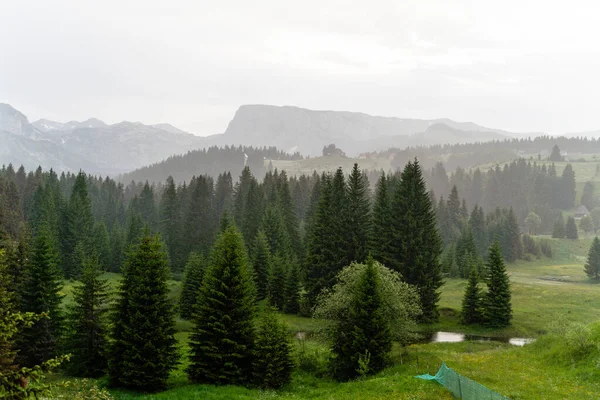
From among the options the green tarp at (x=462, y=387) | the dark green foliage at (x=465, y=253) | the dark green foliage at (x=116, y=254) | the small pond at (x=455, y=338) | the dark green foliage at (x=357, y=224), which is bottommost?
the dark green foliage at (x=116, y=254)

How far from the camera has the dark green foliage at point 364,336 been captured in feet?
122

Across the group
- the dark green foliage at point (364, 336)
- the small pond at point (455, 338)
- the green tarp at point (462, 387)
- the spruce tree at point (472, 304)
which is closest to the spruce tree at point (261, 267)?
the small pond at point (455, 338)

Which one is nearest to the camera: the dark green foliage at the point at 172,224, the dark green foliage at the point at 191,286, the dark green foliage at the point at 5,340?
the dark green foliage at the point at 5,340

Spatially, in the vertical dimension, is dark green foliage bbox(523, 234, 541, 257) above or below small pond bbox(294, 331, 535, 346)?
below

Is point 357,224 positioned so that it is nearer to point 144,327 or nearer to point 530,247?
point 144,327

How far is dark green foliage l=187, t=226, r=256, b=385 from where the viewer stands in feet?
115

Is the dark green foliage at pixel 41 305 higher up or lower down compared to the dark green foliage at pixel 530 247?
higher up

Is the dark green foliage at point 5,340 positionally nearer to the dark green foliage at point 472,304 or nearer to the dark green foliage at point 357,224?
the dark green foliage at point 357,224

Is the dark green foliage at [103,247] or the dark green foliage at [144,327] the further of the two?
the dark green foliage at [103,247]

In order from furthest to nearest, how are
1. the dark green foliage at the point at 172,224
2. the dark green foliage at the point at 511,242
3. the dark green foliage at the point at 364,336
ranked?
the dark green foliage at the point at 511,242 < the dark green foliage at the point at 172,224 < the dark green foliage at the point at 364,336

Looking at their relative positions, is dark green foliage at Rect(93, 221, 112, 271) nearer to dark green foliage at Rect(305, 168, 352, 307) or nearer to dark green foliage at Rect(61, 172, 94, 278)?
dark green foliage at Rect(61, 172, 94, 278)

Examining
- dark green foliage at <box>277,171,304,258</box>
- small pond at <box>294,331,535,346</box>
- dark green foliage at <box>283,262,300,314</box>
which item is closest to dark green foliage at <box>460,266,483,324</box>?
small pond at <box>294,331,535,346</box>

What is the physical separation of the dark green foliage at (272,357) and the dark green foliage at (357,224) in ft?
121

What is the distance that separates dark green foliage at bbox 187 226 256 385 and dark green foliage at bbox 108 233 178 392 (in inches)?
96.8
